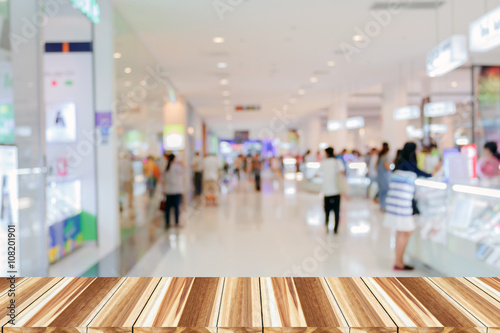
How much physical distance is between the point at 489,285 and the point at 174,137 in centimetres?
1362

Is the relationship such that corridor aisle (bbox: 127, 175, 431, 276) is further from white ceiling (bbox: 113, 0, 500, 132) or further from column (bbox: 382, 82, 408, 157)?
column (bbox: 382, 82, 408, 157)

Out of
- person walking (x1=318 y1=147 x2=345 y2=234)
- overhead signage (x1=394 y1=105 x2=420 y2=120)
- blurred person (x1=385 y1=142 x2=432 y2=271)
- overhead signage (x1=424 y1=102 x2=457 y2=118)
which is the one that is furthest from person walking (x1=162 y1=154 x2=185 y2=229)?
overhead signage (x1=424 y1=102 x2=457 y2=118)

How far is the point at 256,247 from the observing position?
21.5 ft

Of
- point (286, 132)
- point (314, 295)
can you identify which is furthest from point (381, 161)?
point (286, 132)

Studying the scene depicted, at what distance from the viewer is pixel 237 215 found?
10055mm

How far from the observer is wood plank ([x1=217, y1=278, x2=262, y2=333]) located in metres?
1.21

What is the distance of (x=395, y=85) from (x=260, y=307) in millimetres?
13575

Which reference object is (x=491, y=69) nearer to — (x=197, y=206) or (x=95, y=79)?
(x=197, y=206)

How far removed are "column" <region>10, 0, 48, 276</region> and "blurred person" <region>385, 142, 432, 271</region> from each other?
368 centimetres

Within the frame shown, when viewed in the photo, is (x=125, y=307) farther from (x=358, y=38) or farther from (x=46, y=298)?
(x=358, y=38)

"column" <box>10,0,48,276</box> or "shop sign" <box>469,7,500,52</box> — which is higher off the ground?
"shop sign" <box>469,7,500,52</box>

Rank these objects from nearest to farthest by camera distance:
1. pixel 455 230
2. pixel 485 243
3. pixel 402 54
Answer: pixel 485 243 → pixel 455 230 → pixel 402 54

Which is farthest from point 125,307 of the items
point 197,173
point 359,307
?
point 197,173

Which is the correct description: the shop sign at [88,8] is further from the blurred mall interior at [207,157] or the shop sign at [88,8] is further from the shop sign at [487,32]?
the shop sign at [487,32]
